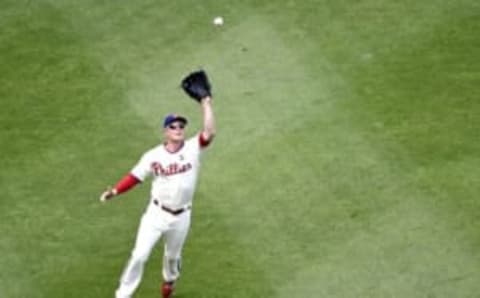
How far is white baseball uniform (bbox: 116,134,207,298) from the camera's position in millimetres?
11812

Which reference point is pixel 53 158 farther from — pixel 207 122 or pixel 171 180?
pixel 207 122

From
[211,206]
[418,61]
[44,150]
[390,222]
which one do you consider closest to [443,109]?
[418,61]

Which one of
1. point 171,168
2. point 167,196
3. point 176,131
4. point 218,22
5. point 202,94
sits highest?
point 202,94

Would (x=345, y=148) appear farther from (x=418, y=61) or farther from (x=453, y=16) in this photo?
(x=453, y=16)

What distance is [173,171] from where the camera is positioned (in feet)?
38.7

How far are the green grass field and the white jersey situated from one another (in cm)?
123

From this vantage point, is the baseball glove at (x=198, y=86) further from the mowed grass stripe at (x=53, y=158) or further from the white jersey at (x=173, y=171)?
the mowed grass stripe at (x=53, y=158)

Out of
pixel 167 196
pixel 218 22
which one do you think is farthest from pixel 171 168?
pixel 218 22

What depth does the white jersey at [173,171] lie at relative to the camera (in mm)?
11805

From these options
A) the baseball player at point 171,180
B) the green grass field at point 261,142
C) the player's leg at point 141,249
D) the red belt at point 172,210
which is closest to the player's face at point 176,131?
the baseball player at point 171,180

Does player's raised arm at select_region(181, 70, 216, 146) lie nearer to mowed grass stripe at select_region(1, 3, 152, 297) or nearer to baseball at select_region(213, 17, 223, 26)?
mowed grass stripe at select_region(1, 3, 152, 297)

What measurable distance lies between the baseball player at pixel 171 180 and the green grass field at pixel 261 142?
2.75 ft

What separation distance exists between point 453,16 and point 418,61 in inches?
38.8

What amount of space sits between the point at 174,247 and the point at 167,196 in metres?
0.56
